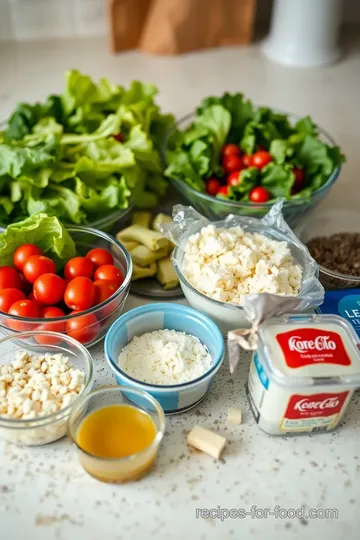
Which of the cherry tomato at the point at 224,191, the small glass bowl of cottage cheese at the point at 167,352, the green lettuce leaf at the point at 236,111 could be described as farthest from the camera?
the green lettuce leaf at the point at 236,111

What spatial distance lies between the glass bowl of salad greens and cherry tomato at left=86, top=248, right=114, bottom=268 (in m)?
0.24

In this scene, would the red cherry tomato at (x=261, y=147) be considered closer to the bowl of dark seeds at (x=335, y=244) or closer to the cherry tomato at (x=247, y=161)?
the cherry tomato at (x=247, y=161)

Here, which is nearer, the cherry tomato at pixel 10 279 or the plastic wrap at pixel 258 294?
the plastic wrap at pixel 258 294

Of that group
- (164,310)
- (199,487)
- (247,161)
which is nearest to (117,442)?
(199,487)

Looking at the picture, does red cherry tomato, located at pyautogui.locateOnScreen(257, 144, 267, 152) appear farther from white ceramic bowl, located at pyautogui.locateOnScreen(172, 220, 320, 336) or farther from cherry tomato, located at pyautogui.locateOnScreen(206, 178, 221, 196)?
white ceramic bowl, located at pyautogui.locateOnScreen(172, 220, 320, 336)

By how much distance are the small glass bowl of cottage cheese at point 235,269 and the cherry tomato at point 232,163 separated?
212 mm

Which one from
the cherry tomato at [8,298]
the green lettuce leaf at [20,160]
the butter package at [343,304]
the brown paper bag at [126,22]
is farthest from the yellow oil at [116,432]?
the brown paper bag at [126,22]

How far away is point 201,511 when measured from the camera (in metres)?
→ 0.82

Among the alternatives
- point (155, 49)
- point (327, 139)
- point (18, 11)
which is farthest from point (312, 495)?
point (18, 11)

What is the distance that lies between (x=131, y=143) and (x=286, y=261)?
1.42 feet

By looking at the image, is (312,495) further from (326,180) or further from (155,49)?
(155,49)

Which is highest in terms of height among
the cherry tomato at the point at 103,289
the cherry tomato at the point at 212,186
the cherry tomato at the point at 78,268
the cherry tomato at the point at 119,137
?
the cherry tomato at the point at 119,137

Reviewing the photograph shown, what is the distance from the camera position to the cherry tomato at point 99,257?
1.09 meters

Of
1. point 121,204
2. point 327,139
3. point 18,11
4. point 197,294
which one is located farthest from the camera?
point 18,11
